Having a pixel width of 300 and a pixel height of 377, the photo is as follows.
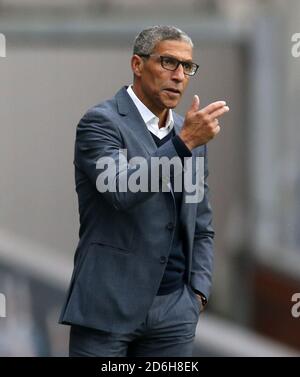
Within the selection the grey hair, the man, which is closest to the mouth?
the man

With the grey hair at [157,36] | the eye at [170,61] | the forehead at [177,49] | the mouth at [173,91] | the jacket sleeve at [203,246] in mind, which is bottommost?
the jacket sleeve at [203,246]

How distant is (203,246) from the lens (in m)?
3.59

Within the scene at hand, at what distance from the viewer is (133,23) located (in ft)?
39.0

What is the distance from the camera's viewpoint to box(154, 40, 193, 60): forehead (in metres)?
3.32

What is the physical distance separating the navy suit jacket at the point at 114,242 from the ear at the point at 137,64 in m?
0.13

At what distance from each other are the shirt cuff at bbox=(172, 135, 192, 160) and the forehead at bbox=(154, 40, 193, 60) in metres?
0.23

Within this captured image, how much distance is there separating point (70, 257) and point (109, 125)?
7.31 m

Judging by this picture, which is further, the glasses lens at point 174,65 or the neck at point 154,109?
the neck at point 154,109

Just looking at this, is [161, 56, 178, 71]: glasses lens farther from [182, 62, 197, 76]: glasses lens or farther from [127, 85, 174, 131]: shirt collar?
[127, 85, 174, 131]: shirt collar

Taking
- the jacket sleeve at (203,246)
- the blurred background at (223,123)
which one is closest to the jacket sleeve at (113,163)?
the jacket sleeve at (203,246)

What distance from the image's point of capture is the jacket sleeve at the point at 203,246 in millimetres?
3555

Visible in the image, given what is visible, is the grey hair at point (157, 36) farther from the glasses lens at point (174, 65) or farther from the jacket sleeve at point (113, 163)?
the jacket sleeve at point (113, 163)

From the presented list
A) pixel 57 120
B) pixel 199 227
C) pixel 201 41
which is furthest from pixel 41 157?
pixel 199 227

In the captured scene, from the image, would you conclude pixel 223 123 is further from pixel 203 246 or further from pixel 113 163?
pixel 113 163
